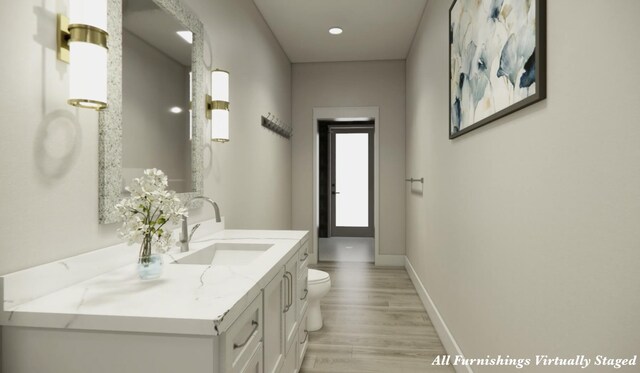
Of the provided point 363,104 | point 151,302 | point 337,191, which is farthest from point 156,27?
point 337,191

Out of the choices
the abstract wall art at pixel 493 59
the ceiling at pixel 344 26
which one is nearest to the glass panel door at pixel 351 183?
the ceiling at pixel 344 26

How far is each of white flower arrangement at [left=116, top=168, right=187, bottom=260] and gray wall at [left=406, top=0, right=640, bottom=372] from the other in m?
1.18

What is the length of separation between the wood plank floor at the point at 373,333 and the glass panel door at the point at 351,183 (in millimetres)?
3185

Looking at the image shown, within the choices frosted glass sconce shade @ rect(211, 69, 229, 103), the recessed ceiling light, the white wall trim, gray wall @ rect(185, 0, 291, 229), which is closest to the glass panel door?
the white wall trim

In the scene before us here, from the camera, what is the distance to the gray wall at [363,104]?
4.77 metres

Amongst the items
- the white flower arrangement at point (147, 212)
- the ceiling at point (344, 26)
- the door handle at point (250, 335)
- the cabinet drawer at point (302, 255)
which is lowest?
the door handle at point (250, 335)

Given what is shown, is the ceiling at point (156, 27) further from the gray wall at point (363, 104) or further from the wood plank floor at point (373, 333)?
the gray wall at point (363, 104)

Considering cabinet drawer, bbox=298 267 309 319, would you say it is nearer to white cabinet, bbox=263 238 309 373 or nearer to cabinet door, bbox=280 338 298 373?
white cabinet, bbox=263 238 309 373

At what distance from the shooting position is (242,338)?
3.48ft

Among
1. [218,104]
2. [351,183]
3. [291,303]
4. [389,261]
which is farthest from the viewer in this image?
[351,183]

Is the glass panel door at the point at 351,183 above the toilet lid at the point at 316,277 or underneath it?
above

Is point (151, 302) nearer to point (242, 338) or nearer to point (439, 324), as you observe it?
point (242, 338)

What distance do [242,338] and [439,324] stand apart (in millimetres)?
1971

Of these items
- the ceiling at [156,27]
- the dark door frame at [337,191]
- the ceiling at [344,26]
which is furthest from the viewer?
the dark door frame at [337,191]
